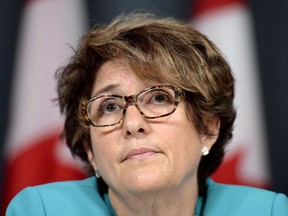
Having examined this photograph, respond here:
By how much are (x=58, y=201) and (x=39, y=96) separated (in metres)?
A: 0.67

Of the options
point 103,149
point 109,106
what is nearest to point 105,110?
point 109,106

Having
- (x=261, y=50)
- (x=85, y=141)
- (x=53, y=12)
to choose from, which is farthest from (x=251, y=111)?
(x=53, y=12)

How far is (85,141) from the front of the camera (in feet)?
5.81

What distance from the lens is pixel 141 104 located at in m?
1.45

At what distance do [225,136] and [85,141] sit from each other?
0.55m

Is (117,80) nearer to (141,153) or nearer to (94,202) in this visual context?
(141,153)

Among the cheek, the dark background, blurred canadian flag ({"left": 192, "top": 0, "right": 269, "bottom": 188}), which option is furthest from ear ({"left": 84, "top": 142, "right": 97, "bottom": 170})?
blurred canadian flag ({"left": 192, "top": 0, "right": 269, "bottom": 188})

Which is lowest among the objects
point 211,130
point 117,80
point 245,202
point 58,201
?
point 245,202

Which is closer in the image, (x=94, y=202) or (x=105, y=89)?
(x=105, y=89)

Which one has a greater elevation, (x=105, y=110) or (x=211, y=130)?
(x=105, y=110)

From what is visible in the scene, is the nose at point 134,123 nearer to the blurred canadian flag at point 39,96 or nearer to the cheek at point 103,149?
the cheek at point 103,149

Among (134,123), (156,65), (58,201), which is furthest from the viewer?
(58,201)

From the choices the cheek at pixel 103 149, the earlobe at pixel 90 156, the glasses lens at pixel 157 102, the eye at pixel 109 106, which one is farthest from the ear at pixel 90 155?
the glasses lens at pixel 157 102

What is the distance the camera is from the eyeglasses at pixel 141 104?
4.76 feet
